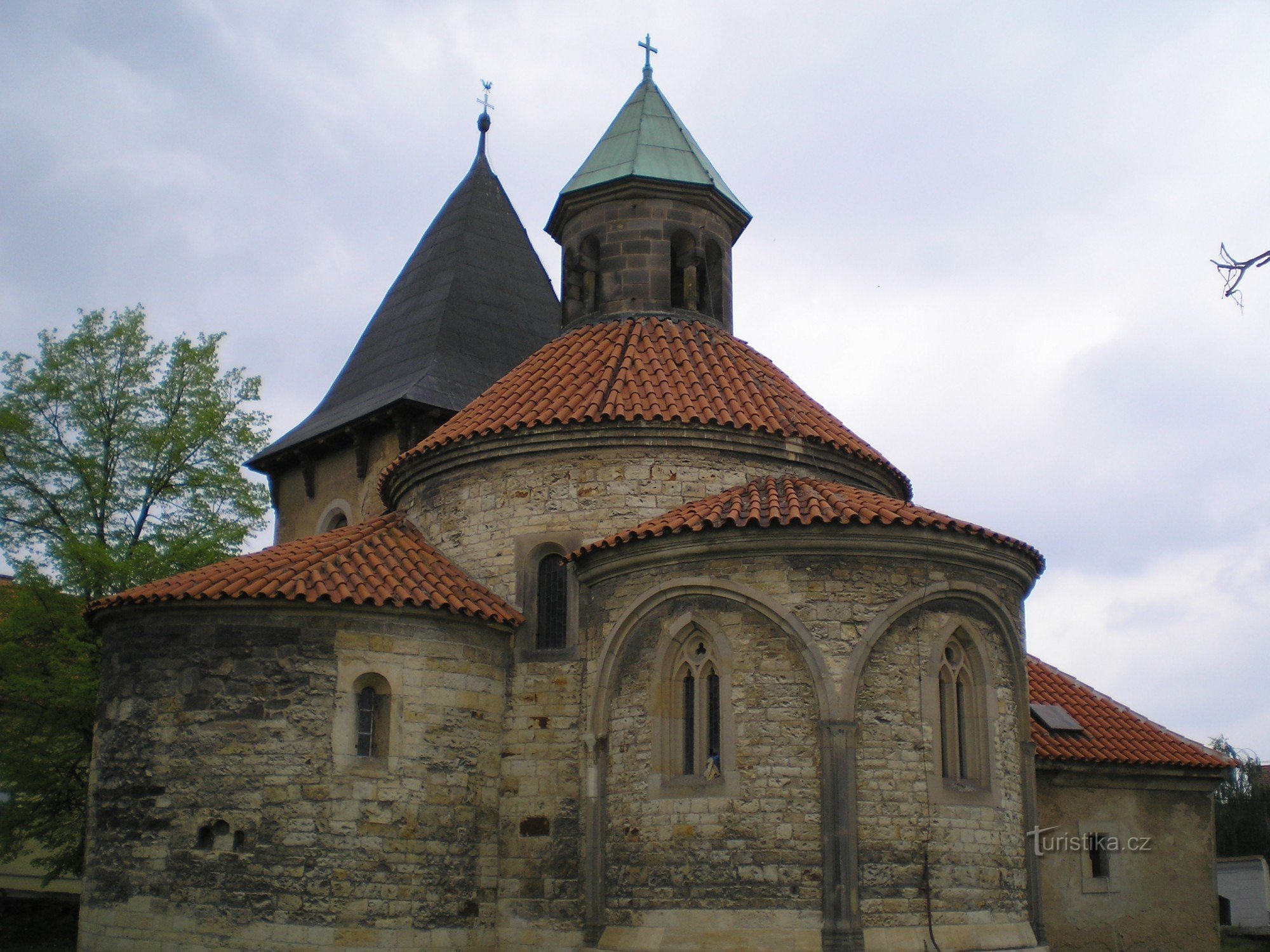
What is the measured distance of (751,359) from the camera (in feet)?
54.7

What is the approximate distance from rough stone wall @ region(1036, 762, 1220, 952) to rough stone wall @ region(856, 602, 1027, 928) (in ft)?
10.3

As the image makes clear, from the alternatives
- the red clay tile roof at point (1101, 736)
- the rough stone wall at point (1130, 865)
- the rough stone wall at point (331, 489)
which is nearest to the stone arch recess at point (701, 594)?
the red clay tile roof at point (1101, 736)

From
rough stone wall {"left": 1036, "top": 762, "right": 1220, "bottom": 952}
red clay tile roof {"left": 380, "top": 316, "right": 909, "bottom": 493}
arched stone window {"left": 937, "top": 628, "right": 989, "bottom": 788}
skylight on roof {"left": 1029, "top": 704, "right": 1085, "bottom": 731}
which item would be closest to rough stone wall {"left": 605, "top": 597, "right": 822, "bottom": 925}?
arched stone window {"left": 937, "top": 628, "right": 989, "bottom": 788}

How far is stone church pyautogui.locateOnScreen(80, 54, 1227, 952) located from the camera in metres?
11.7

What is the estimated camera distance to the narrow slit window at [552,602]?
1384cm

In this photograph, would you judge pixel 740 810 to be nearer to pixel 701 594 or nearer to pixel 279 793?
pixel 701 594

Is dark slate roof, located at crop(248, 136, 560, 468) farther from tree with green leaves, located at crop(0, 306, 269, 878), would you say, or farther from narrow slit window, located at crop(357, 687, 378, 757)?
narrow slit window, located at crop(357, 687, 378, 757)

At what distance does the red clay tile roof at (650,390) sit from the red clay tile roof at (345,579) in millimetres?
1470

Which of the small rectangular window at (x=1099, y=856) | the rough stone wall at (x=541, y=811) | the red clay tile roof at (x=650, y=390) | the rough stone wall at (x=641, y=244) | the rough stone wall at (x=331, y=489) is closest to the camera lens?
the rough stone wall at (x=541, y=811)

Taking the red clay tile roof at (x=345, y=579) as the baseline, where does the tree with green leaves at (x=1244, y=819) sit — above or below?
below

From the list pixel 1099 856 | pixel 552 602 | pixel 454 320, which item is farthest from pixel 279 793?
pixel 454 320

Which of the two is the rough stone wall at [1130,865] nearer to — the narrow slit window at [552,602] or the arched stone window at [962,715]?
the arched stone window at [962,715]

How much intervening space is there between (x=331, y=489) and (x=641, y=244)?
6.91 metres

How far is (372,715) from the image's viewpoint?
41.4 ft
